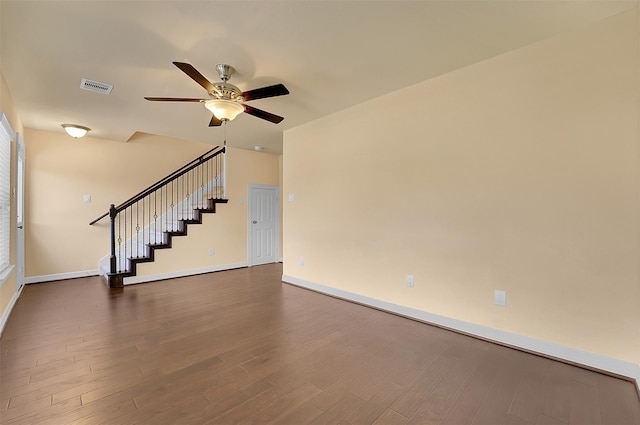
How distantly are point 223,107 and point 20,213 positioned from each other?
13.2 ft

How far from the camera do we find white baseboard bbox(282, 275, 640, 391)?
205 cm

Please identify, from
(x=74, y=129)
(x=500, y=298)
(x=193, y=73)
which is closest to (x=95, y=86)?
(x=193, y=73)

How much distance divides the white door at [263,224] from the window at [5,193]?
356cm

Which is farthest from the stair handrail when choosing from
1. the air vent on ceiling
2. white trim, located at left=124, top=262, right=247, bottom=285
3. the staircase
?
the air vent on ceiling

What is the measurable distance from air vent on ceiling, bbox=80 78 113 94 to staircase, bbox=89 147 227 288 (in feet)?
7.15

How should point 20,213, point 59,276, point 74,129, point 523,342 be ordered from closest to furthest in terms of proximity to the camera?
point 523,342
point 20,213
point 74,129
point 59,276

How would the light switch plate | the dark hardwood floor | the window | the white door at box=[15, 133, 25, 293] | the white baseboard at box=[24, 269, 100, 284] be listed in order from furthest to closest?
1. the white baseboard at box=[24, 269, 100, 284]
2. the white door at box=[15, 133, 25, 293]
3. the window
4. the light switch plate
5. the dark hardwood floor

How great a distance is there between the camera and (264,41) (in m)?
2.29

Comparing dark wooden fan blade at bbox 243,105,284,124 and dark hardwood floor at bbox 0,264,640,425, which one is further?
dark wooden fan blade at bbox 243,105,284,124

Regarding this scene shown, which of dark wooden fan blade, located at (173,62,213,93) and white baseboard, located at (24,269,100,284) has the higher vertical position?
dark wooden fan blade, located at (173,62,213,93)

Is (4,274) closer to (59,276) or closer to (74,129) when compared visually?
(59,276)

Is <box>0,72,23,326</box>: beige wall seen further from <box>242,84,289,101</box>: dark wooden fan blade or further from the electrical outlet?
the electrical outlet

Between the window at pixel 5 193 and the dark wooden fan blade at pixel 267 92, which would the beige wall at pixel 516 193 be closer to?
the dark wooden fan blade at pixel 267 92

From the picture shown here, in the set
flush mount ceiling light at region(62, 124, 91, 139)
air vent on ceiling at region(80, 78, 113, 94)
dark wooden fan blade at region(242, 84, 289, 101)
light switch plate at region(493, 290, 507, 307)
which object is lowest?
light switch plate at region(493, 290, 507, 307)
